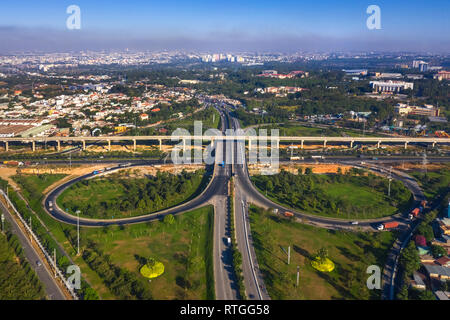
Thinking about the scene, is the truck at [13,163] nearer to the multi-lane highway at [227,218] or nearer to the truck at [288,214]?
the multi-lane highway at [227,218]

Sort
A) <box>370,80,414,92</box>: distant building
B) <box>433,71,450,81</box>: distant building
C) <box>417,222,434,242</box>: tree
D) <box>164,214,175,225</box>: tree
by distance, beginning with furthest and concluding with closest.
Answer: <box>433,71,450,81</box>: distant building, <box>370,80,414,92</box>: distant building, <box>164,214,175,225</box>: tree, <box>417,222,434,242</box>: tree

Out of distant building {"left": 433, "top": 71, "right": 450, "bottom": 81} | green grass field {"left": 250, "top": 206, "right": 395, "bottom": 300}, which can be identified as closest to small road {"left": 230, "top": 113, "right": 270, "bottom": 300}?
green grass field {"left": 250, "top": 206, "right": 395, "bottom": 300}

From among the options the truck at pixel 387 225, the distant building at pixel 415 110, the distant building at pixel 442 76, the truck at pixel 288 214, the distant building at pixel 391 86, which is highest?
the distant building at pixel 442 76

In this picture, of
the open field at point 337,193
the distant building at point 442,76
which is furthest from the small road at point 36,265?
the distant building at point 442,76

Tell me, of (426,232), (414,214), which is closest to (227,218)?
(426,232)

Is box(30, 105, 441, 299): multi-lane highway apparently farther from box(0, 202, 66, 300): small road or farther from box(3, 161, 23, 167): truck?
box(3, 161, 23, 167): truck

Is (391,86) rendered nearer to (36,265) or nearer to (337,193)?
(337,193)

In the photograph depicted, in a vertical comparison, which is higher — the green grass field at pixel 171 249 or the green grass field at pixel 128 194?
the green grass field at pixel 128 194
